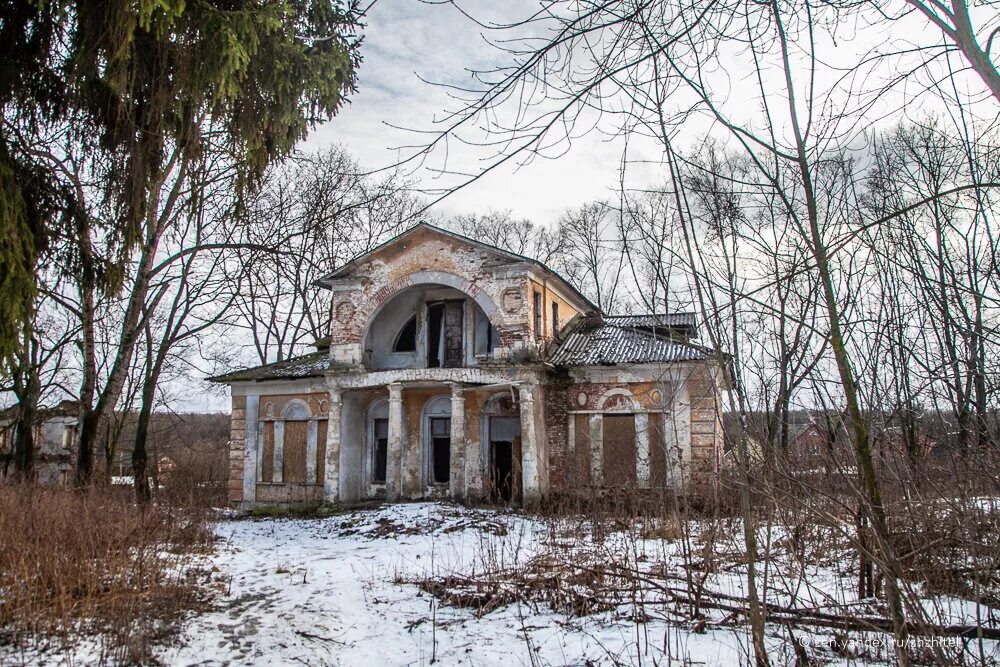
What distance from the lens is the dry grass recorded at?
244 inches

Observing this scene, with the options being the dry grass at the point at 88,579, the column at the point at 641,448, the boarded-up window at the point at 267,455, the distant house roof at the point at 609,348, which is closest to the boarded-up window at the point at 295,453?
the boarded-up window at the point at 267,455

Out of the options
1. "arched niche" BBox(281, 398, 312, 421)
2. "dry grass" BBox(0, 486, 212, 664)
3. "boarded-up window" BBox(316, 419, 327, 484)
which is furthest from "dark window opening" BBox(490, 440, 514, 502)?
"dry grass" BBox(0, 486, 212, 664)

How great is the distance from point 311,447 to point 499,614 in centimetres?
1476

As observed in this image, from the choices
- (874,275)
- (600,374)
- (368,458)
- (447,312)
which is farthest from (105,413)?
(874,275)

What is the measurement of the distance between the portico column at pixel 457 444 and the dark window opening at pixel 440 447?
1746 millimetres

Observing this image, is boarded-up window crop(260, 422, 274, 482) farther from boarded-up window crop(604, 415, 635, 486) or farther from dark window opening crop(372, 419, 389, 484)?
boarded-up window crop(604, 415, 635, 486)

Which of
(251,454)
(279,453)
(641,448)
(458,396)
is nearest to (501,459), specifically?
(458,396)

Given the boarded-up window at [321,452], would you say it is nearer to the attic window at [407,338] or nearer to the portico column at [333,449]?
the portico column at [333,449]

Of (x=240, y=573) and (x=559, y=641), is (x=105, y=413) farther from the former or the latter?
(x=559, y=641)

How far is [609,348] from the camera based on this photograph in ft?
63.8

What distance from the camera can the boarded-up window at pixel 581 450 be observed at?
1789 centimetres

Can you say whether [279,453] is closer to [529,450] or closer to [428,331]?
[428,331]

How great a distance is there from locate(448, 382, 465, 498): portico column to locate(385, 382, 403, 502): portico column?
5.02 feet

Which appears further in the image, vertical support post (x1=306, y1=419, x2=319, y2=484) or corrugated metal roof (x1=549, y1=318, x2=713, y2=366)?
vertical support post (x1=306, y1=419, x2=319, y2=484)
